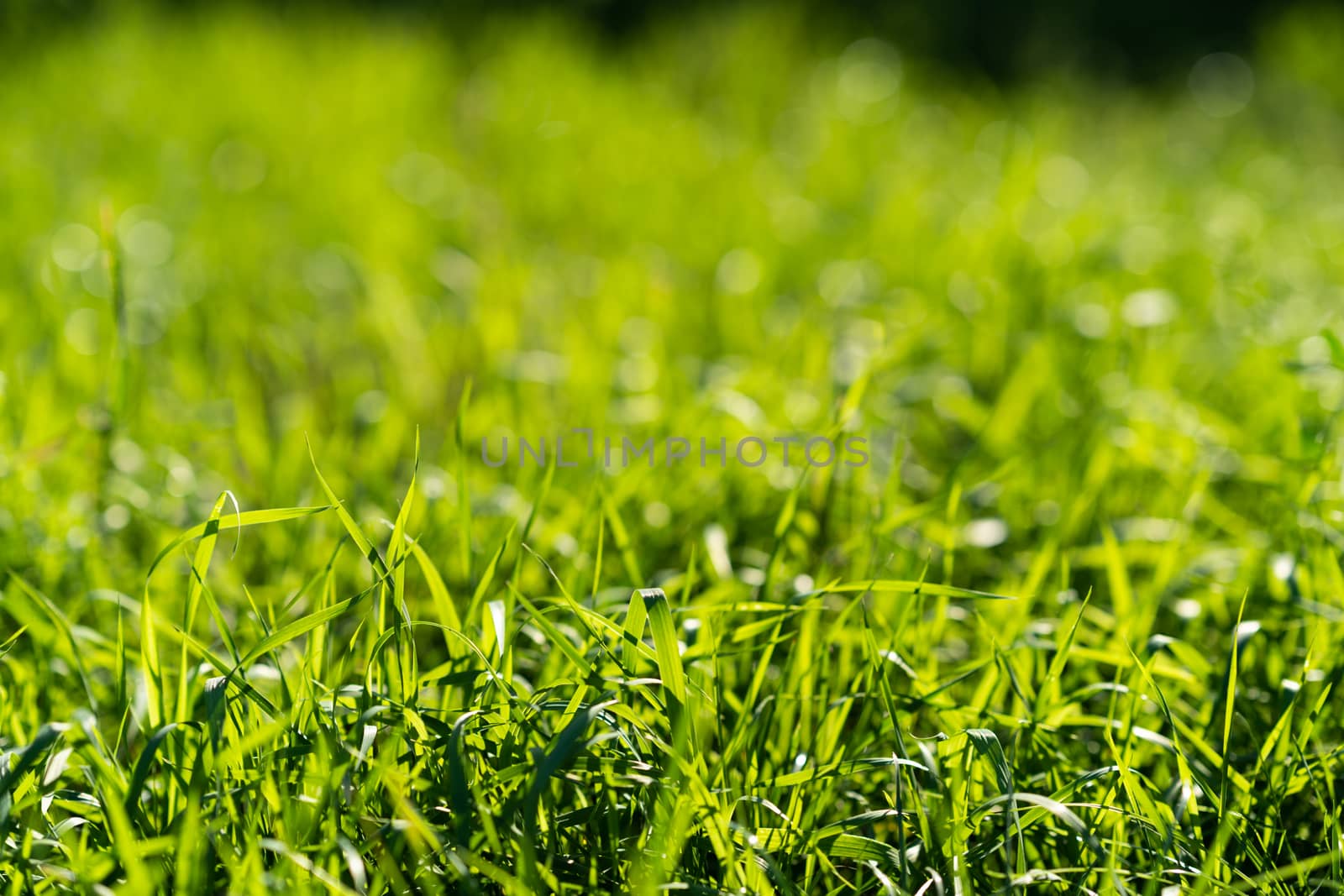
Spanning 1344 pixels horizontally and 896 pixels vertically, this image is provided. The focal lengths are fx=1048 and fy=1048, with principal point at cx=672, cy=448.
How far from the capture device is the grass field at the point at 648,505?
1005mm

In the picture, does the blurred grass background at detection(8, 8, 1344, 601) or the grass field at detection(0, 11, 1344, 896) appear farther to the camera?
the blurred grass background at detection(8, 8, 1344, 601)

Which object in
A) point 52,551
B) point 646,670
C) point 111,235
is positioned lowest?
point 52,551

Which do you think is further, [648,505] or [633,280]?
[633,280]

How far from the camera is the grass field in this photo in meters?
1.00

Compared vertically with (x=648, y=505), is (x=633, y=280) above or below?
above

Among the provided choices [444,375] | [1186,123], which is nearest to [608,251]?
[444,375]

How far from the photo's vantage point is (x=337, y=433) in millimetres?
1810

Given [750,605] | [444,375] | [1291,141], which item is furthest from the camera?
[1291,141]

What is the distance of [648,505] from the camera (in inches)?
65.3

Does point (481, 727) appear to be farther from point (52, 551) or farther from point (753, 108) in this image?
point (753, 108)

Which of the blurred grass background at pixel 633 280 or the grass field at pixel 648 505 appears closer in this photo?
the grass field at pixel 648 505

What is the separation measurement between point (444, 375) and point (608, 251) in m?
0.89

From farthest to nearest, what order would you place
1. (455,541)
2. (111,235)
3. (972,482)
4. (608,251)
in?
(608,251) < (972,482) < (455,541) < (111,235)

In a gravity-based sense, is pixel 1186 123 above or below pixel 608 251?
above
